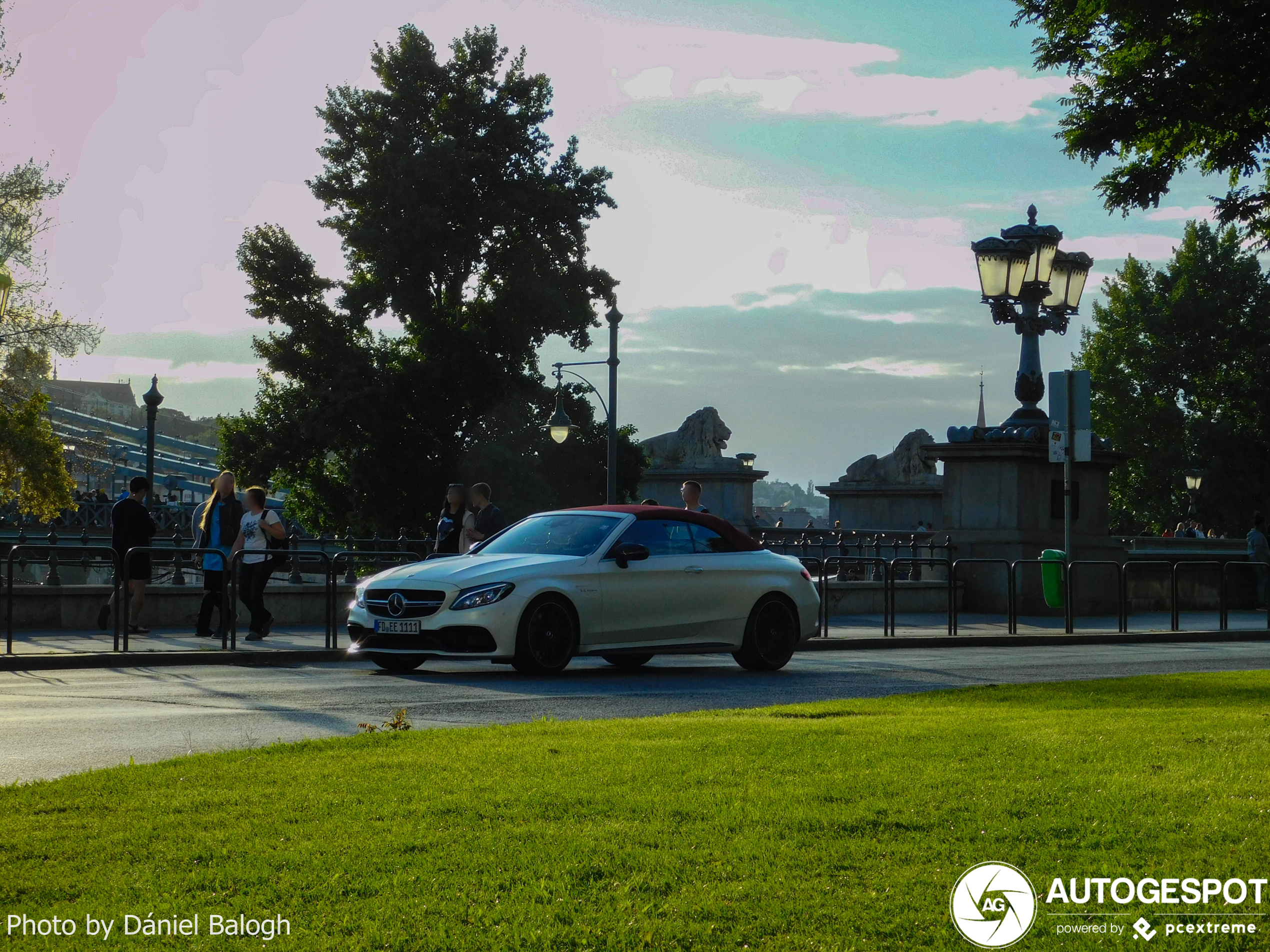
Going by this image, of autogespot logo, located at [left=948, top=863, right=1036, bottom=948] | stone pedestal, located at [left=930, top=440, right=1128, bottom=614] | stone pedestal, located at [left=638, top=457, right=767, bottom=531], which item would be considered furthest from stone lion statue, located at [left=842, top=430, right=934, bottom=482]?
autogespot logo, located at [left=948, top=863, right=1036, bottom=948]

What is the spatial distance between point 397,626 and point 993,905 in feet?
32.3

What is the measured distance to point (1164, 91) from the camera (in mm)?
13125

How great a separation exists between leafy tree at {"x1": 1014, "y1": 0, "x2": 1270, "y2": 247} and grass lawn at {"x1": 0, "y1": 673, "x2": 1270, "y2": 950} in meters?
6.77

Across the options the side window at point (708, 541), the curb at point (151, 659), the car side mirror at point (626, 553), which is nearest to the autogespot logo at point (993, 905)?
the car side mirror at point (626, 553)

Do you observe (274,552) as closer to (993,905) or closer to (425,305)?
(993,905)

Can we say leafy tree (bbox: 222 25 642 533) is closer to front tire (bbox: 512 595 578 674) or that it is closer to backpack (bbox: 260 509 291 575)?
backpack (bbox: 260 509 291 575)

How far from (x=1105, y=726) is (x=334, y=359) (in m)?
33.8

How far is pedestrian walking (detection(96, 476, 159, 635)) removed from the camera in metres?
16.6

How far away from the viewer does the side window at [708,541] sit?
15.1 metres

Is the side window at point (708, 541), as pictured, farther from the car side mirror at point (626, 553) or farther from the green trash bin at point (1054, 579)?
the green trash bin at point (1054, 579)

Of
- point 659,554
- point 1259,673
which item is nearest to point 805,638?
point 659,554

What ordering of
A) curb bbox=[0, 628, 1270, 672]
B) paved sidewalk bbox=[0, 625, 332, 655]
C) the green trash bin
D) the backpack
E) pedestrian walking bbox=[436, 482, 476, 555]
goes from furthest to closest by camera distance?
the green trash bin
pedestrian walking bbox=[436, 482, 476, 555]
the backpack
paved sidewalk bbox=[0, 625, 332, 655]
curb bbox=[0, 628, 1270, 672]

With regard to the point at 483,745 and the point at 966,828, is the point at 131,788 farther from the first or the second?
the point at 966,828

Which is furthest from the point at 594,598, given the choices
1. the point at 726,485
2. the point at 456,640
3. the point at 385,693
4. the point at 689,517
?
the point at 726,485
